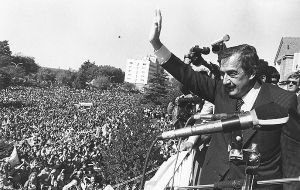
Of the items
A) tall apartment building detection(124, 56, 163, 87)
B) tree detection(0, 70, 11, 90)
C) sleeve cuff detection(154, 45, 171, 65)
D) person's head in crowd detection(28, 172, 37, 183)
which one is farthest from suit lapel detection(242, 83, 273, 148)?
tall apartment building detection(124, 56, 163, 87)

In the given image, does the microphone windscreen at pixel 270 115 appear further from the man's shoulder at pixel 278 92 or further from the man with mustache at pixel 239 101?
the man's shoulder at pixel 278 92

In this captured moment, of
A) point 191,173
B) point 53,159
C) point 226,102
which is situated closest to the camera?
point 226,102

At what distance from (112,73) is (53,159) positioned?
128632mm

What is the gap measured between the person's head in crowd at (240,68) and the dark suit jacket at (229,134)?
4.4 inches

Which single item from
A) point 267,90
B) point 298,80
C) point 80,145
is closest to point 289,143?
point 267,90

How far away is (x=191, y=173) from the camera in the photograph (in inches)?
160

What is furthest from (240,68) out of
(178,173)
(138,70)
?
(138,70)

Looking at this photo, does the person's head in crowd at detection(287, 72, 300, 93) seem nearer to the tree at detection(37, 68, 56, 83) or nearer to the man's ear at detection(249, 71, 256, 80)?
the man's ear at detection(249, 71, 256, 80)

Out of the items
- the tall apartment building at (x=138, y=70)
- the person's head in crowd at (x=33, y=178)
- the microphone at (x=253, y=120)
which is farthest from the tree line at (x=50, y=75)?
the microphone at (x=253, y=120)

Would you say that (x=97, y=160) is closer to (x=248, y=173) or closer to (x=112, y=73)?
(x=248, y=173)

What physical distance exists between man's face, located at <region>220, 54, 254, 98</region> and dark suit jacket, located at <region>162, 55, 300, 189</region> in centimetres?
11

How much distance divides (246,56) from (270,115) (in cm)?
67

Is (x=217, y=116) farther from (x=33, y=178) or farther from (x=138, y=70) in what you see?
(x=138, y=70)

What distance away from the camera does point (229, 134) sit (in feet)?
8.41
